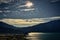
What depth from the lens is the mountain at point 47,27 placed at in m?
2.43

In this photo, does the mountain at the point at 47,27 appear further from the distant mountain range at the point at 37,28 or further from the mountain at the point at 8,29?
the mountain at the point at 8,29

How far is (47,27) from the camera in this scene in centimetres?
246

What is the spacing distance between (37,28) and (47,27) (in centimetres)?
16

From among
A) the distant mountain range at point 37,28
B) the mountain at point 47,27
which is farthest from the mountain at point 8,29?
the mountain at point 47,27

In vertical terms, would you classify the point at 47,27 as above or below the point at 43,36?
above

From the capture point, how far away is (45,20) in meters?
2.47

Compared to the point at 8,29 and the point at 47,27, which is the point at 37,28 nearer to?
the point at 47,27

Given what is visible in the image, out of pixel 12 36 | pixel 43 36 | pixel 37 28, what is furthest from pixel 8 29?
pixel 43 36

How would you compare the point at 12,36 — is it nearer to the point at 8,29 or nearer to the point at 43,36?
the point at 8,29

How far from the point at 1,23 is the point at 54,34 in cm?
88

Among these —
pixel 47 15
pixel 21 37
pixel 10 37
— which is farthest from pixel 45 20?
pixel 10 37

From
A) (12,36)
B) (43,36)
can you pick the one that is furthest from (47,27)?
(12,36)

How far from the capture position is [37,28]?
246 cm

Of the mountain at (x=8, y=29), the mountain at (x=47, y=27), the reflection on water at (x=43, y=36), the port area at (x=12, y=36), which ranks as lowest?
the reflection on water at (x=43, y=36)
